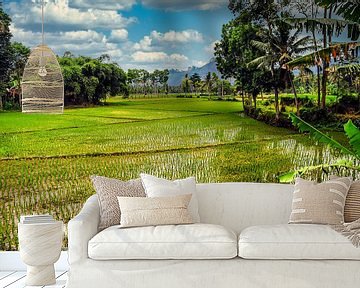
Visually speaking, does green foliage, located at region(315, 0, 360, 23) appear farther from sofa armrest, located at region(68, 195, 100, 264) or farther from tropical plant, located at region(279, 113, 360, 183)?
sofa armrest, located at region(68, 195, 100, 264)

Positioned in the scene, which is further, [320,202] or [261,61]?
[261,61]

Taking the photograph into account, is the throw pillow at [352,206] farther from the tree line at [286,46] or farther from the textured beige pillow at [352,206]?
the tree line at [286,46]

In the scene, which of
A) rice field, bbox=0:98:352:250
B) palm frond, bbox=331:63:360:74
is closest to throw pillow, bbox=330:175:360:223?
rice field, bbox=0:98:352:250

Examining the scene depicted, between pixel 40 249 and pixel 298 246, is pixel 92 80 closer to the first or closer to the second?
pixel 40 249

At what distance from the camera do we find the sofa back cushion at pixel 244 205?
5.14m

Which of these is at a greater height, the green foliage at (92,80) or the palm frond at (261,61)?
the palm frond at (261,61)

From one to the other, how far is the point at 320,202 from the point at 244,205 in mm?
625

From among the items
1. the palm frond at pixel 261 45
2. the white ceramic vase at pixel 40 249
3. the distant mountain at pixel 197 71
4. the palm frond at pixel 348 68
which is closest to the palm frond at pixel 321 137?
the palm frond at pixel 348 68

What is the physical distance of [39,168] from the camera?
6.42 metres

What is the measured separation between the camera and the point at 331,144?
5.48 m

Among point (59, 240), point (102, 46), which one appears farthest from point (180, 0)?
point (59, 240)

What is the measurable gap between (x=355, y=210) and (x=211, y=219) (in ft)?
3.52

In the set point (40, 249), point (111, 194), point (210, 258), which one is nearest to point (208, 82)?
point (111, 194)

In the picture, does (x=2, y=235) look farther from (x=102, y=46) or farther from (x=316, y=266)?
(x=316, y=266)
